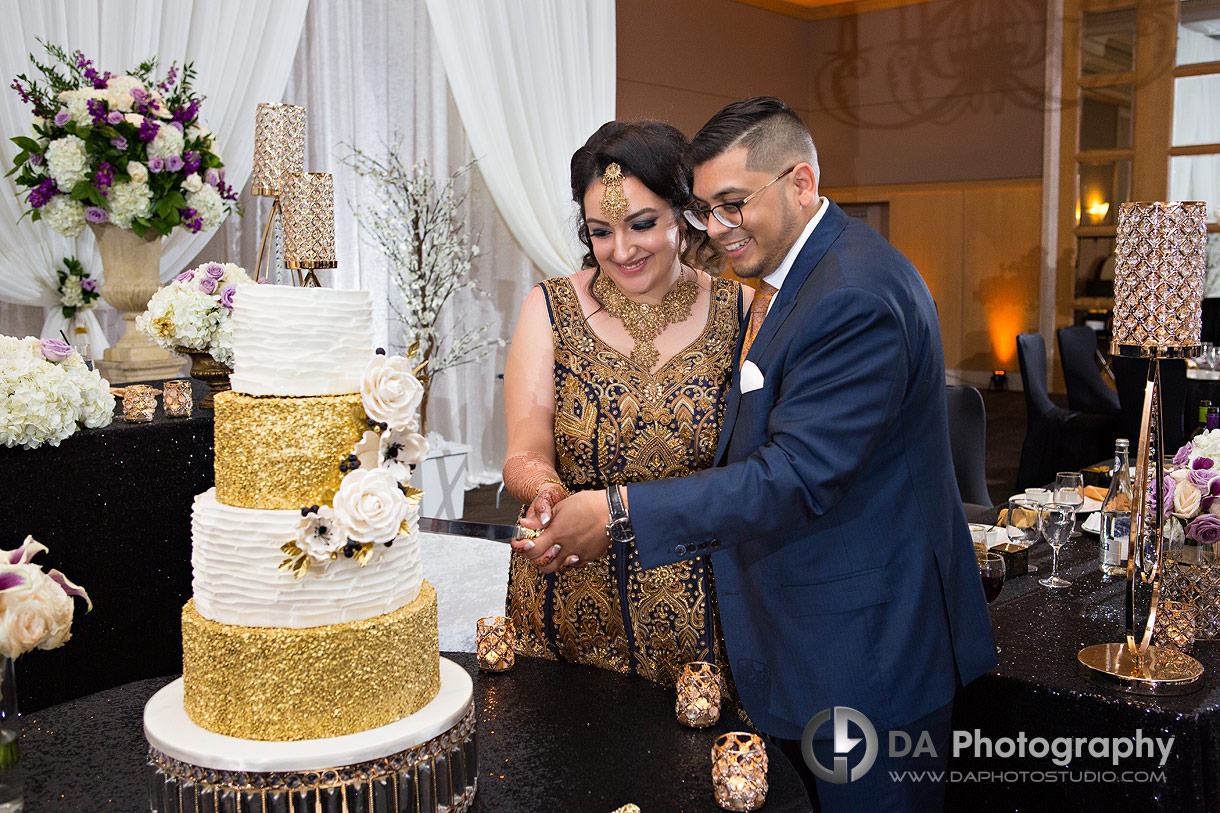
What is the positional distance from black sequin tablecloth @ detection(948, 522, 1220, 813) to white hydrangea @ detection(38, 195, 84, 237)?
9.78 ft

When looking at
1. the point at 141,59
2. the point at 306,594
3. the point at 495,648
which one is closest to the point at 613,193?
the point at 495,648

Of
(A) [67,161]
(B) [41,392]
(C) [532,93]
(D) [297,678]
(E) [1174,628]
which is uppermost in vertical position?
(C) [532,93]

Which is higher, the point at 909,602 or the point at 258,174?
the point at 258,174

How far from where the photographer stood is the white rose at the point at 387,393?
1196mm

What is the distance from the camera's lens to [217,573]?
1203mm

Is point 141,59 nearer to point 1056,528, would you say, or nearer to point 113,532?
point 113,532

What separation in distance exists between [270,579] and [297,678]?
0.12m

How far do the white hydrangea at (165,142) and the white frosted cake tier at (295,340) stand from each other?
248 cm

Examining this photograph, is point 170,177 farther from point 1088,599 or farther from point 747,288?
point 1088,599

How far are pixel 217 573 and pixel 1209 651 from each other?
191 cm

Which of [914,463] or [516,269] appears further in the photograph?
[516,269]

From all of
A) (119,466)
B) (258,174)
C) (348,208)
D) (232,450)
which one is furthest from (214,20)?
(232,450)

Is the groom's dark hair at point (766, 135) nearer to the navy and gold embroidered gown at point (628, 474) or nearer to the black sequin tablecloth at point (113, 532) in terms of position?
the navy and gold embroidered gown at point (628, 474)

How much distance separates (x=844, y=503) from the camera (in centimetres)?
170
